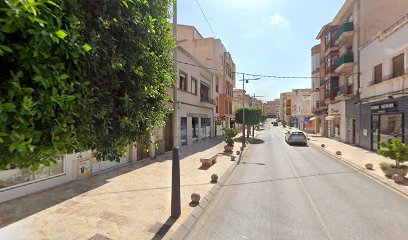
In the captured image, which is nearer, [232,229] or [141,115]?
[141,115]

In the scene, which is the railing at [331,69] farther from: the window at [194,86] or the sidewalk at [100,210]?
the sidewalk at [100,210]

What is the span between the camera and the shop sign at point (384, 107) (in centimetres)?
1545

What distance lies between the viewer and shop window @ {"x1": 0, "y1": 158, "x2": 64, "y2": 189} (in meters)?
7.22

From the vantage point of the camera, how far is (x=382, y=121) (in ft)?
56.2

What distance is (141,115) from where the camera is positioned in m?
3.56

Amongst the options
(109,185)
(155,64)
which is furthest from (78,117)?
(109,185)

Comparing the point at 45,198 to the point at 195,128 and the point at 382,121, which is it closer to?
the point at 195,128

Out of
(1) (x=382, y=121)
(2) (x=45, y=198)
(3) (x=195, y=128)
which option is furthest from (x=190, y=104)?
(1) (x=382, y=121)

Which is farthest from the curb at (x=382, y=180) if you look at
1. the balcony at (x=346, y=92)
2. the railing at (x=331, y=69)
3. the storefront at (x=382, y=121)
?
the railing at (x=331, y=69)

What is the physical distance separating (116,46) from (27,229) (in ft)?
16.7

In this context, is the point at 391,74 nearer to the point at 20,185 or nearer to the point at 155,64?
the point at 155,64

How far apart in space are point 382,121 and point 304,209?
15.5 metres

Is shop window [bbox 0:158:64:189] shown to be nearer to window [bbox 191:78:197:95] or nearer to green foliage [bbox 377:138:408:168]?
green foliage [bbox 377:138:408:168]

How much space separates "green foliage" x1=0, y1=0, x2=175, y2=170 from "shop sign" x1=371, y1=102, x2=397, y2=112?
17.8 meters
